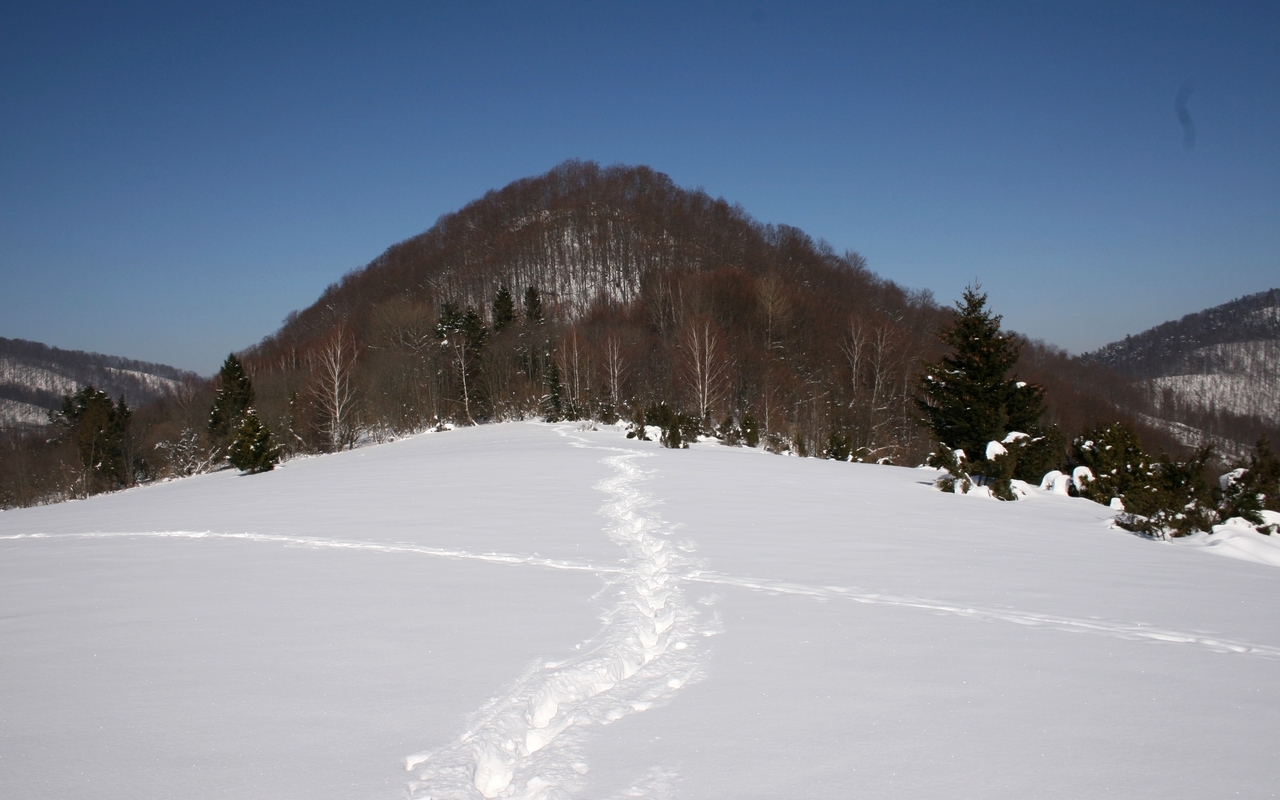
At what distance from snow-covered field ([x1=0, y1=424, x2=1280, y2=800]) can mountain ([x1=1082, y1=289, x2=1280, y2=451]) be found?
95423 mm

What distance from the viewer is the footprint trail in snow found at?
2.74 m

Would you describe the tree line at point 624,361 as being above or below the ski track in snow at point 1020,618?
above

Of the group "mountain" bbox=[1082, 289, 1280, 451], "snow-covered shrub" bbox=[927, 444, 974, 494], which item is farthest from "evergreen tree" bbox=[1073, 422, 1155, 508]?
"mountain" bbox=[1082, 289, 1280, 451]

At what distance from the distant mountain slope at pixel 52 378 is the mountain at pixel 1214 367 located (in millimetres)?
167085

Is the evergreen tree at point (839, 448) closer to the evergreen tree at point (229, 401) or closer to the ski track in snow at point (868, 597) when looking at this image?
the ski track in snow at point (868, 597)

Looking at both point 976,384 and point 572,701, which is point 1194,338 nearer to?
point 976,384

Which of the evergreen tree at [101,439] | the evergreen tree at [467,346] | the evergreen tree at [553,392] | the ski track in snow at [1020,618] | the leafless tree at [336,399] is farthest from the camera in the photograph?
the evergreen tree at [467,346]

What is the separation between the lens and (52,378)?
143m

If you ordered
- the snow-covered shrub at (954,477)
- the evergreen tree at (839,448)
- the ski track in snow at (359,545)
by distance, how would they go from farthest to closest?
1. the evergreen tree at (839,448)
2. the snow-covered shrub at (954,477)
3. the ski track in snow at (359,545)

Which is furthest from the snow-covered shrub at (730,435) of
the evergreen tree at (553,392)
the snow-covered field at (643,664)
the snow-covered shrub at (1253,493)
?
the evergreen tree at (553,392)

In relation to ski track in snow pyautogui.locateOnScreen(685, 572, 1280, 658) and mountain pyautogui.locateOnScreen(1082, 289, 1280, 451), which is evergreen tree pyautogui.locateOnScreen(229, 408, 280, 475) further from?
mountain pyautogui.locateOnScreen(1082, 289, 1280, 451)

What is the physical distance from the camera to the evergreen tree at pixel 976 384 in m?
18.1

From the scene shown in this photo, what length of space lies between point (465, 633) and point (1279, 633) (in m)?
5.45

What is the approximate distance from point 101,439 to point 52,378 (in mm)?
134164
